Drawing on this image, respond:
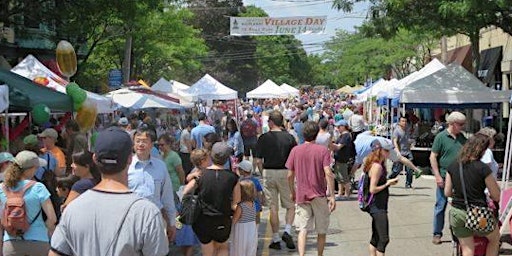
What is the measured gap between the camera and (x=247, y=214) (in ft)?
23.7

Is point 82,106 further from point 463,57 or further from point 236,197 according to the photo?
point 463,57

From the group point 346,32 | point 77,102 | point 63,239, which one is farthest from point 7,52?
point 346,32

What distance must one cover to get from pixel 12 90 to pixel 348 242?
562 cm

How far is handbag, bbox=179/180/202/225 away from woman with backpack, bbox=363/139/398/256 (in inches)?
80.3

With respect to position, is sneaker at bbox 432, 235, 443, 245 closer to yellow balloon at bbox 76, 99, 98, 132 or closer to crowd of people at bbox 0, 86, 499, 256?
crowd of people at bbox 0, 86, 499, 256

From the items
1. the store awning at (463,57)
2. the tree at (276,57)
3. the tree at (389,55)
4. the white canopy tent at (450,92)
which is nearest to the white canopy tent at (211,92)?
the tree at (389,55)

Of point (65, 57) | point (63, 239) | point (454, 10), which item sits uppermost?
point (454, 10)

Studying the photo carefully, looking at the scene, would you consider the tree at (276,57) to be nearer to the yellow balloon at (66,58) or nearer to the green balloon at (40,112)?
the yellow balloon at (66,58)

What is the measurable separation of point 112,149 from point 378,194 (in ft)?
16.1

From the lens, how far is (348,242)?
10133 millimetres

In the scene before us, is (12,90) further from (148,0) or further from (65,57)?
(148,0)

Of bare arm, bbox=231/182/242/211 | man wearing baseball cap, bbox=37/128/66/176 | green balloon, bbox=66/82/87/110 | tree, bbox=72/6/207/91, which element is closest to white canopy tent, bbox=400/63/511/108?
green balloon, bbox=66/82/87/110

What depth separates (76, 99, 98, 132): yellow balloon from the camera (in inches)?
509

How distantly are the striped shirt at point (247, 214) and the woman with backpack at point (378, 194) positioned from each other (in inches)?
55.5
